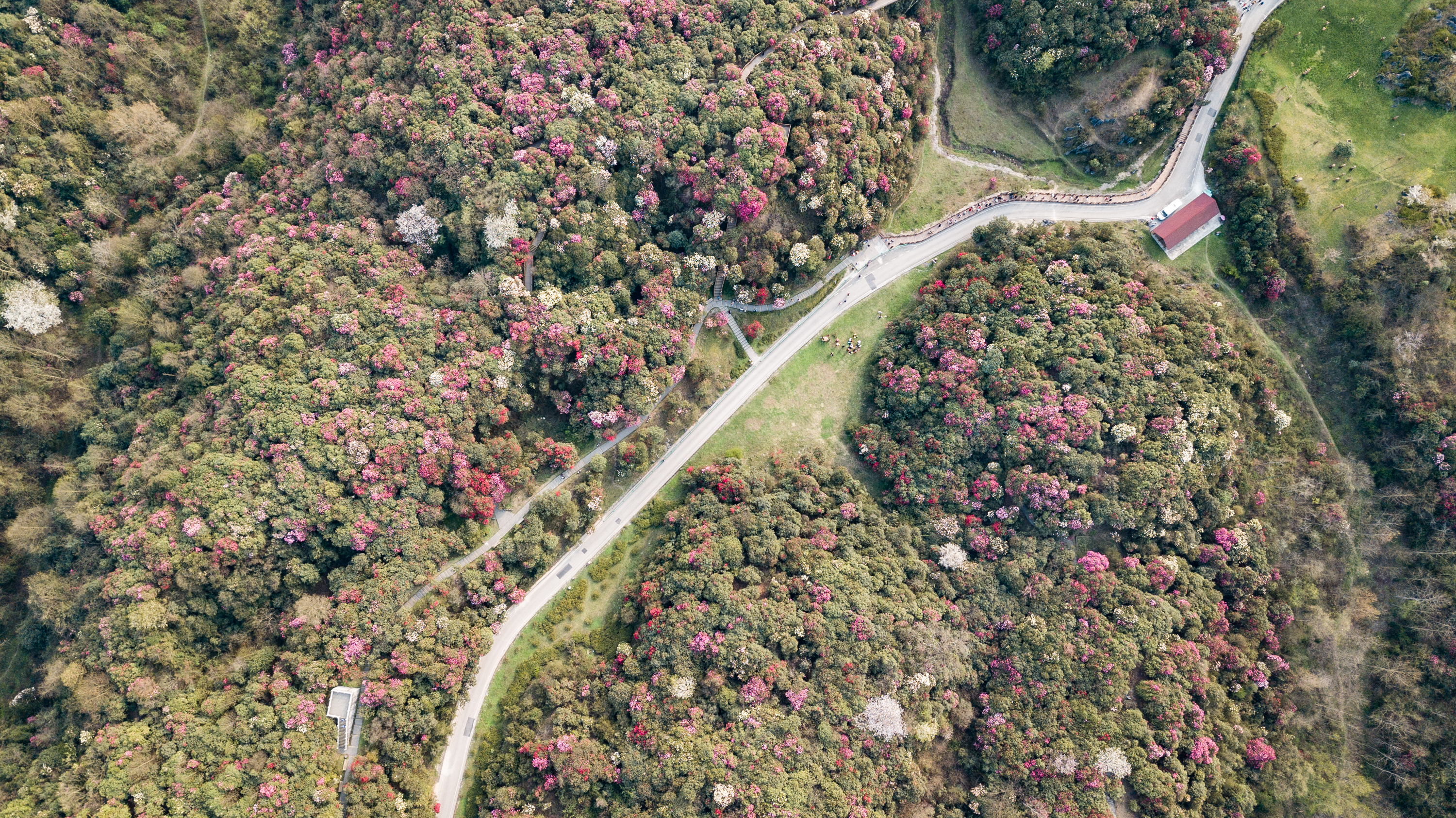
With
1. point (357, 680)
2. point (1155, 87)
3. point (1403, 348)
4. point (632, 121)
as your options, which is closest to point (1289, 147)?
point (1155, 87)

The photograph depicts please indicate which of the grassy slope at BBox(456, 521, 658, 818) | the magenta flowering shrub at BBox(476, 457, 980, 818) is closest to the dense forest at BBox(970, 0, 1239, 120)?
the magenta flowering shrub at BBox(476, 457, 980, 818)

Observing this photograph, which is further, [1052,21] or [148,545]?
[1052,21]

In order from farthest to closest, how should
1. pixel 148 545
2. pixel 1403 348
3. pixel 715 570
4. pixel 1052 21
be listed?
pixel 1052 21 < pixel 1403 348 < pixel 715 570 < pixel 148 545

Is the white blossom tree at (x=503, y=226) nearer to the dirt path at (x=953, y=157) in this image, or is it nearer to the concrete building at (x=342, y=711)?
the concrete building at (x=342, y=711)

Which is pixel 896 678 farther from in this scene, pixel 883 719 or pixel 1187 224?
pixel 1187 224

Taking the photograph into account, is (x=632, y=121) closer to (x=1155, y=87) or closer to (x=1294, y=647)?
(x=1155, y=87)

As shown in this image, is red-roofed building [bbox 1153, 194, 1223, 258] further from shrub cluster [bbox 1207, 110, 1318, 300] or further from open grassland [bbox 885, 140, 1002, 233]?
open grassland [bbox 885, 140, 1002, 233]

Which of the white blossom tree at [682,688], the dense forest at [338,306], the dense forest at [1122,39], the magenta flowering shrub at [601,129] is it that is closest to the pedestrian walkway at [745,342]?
the dense forest at [338,306]
